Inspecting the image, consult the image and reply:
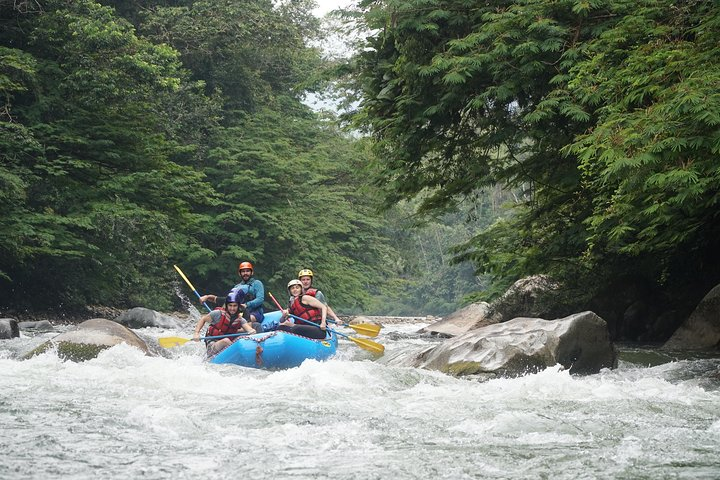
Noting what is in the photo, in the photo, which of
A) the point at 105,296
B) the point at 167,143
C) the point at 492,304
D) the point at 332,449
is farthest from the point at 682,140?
the point at 105,296

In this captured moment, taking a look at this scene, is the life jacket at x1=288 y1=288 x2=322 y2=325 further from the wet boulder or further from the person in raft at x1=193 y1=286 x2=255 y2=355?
the wet boulder

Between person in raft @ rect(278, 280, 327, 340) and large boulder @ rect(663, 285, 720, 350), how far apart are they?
16.9ft

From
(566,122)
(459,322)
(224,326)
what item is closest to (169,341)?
(224,326)

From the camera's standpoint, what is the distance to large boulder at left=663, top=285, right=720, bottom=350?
40.2ft

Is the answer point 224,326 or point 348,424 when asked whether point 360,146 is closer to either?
point 224,326

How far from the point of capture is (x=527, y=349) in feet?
30.3

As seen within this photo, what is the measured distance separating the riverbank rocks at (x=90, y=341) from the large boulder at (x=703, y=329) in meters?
7.56

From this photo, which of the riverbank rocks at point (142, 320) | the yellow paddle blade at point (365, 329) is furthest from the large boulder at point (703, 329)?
the riverbank rocks at point (142, 320)

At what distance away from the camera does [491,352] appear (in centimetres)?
938

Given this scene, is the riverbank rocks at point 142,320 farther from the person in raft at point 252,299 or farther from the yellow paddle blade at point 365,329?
the yellow paddle blade at point 365,329

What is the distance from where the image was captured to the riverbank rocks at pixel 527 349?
9.18 m

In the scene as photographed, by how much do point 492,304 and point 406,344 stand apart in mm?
1912

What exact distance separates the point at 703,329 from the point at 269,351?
6.24 meters

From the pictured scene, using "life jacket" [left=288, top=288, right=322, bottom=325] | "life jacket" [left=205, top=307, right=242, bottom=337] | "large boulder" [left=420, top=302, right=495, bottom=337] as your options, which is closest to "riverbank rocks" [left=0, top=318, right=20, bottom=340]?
"life jacket" [left=205, top=307, right=242, bottom=337]
